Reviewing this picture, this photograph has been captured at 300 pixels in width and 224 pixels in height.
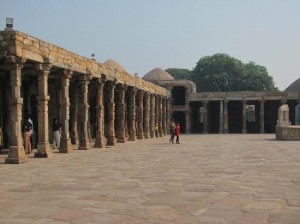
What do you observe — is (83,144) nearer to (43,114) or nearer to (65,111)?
(65,111)

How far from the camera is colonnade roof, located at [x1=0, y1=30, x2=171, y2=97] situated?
11.9 metres

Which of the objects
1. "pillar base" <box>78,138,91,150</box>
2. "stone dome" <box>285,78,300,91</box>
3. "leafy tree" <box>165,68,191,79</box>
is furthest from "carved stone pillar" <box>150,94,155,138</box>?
"leafy tree" <box>165,68,191,79</box>

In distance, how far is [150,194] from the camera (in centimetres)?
696

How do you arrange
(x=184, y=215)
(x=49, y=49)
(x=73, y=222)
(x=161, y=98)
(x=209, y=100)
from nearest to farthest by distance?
(x=73, y=222) < (x=184, y=215) < (x=49, y=49) < (x=161, y=98) < (x=209, y=100)

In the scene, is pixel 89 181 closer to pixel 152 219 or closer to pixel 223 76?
pixel 152 219

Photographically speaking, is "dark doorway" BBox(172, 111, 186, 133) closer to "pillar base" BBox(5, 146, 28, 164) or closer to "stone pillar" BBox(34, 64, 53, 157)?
"stone pillar" BBox(34, 64, 53, 157)

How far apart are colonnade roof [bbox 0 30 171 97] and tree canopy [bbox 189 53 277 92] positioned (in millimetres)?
42352

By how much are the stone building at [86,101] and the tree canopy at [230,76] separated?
16646 millimetres

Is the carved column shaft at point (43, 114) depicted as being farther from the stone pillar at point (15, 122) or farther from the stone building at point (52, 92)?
the stone pillar at point (15, 122)

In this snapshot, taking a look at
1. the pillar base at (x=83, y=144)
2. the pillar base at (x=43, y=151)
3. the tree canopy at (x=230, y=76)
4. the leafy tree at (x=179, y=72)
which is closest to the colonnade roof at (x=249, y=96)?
the tree canopy at (x=230, y=76)

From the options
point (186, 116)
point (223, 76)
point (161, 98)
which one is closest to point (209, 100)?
point (186, 116)

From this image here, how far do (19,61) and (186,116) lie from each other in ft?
98.8

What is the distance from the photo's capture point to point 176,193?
7027mm

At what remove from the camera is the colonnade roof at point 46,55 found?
469 inches
